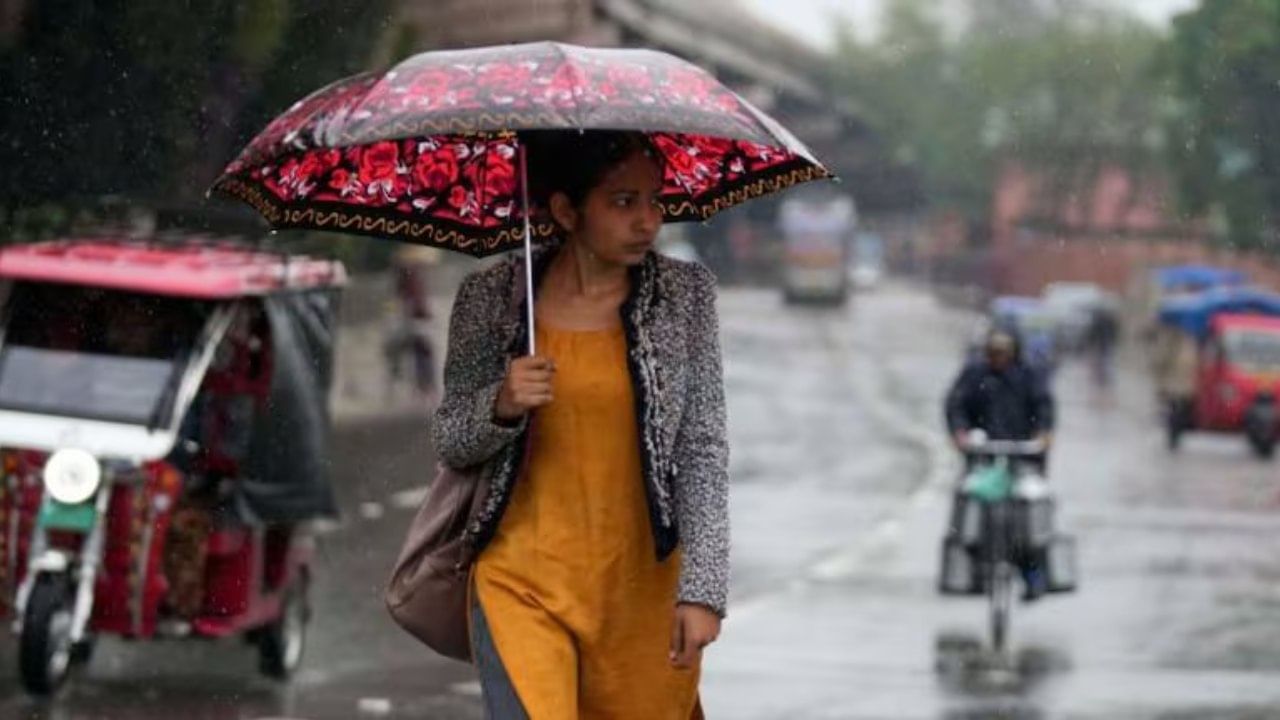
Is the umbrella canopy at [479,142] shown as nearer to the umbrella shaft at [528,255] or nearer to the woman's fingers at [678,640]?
the umbrella shaft at [528,255]

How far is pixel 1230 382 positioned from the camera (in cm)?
3550

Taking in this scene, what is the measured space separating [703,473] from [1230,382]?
3107 cm

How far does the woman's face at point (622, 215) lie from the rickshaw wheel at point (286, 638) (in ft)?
21.0

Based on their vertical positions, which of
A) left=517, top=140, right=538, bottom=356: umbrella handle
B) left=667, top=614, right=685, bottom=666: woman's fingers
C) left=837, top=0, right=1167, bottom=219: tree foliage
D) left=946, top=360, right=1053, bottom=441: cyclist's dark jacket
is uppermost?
left=837, top=0, right=1167, bottom=219: tree foliage

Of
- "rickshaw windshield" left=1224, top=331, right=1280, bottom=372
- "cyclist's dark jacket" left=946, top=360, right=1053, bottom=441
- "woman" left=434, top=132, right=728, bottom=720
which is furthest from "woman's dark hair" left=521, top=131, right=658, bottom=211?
"rickshaw windshield" left=1224, top=331, right=1280, bottom=372

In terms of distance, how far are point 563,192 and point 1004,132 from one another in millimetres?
97313

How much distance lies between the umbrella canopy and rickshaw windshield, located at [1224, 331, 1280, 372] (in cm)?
3076

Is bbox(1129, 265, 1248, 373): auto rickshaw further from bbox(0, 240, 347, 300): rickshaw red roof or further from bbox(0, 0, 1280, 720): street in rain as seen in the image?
bbox(0, 240, 347, 300): rickshaw red roof

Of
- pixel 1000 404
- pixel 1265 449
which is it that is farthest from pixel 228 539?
pixel 1265 449

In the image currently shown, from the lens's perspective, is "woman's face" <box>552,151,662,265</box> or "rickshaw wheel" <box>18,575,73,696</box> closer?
"woman's face" <box>552,151,662,265</box>

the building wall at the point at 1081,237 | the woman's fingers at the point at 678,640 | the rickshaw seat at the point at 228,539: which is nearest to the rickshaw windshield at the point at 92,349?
the rickshaw seat at the point at 228,539

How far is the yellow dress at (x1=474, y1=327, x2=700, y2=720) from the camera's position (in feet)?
17.0

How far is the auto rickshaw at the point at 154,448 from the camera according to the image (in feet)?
34.2

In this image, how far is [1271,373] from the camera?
35688 mm
